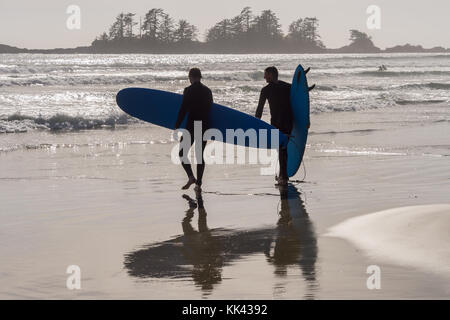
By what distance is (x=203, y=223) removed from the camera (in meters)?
7.45

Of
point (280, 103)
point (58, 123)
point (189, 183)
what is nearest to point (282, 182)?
point (280, 103)

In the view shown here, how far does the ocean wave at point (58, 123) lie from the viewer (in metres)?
18.2

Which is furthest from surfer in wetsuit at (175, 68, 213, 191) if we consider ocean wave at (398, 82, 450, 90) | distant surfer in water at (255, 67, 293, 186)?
ocean wave at (398, 82, 450, 90)

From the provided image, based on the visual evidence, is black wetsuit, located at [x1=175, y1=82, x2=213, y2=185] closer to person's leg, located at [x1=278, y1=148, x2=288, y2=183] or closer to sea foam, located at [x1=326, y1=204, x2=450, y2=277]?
person's leg, located at [x1=278, y1=148, x2=288, y2=183]

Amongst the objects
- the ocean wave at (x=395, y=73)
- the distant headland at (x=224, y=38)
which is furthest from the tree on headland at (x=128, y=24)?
the ocean wave at (x=395, y=73)

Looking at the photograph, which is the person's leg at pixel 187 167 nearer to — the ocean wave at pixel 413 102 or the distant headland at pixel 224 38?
the ocean wave at pixel 413 102

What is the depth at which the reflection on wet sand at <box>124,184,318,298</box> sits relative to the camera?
5.57 metres

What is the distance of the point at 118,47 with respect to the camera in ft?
543

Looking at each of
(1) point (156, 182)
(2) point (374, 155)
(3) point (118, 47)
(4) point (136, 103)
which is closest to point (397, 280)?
(1) point (156, 182)

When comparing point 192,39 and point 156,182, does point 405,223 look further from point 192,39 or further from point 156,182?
point 192,39

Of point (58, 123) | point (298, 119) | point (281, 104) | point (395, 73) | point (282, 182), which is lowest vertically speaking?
point (282, 182)

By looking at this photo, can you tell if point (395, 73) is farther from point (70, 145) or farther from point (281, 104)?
point (281, 104)

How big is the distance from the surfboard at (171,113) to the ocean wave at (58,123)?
7280 mm

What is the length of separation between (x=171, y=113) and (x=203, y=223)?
3.59m
